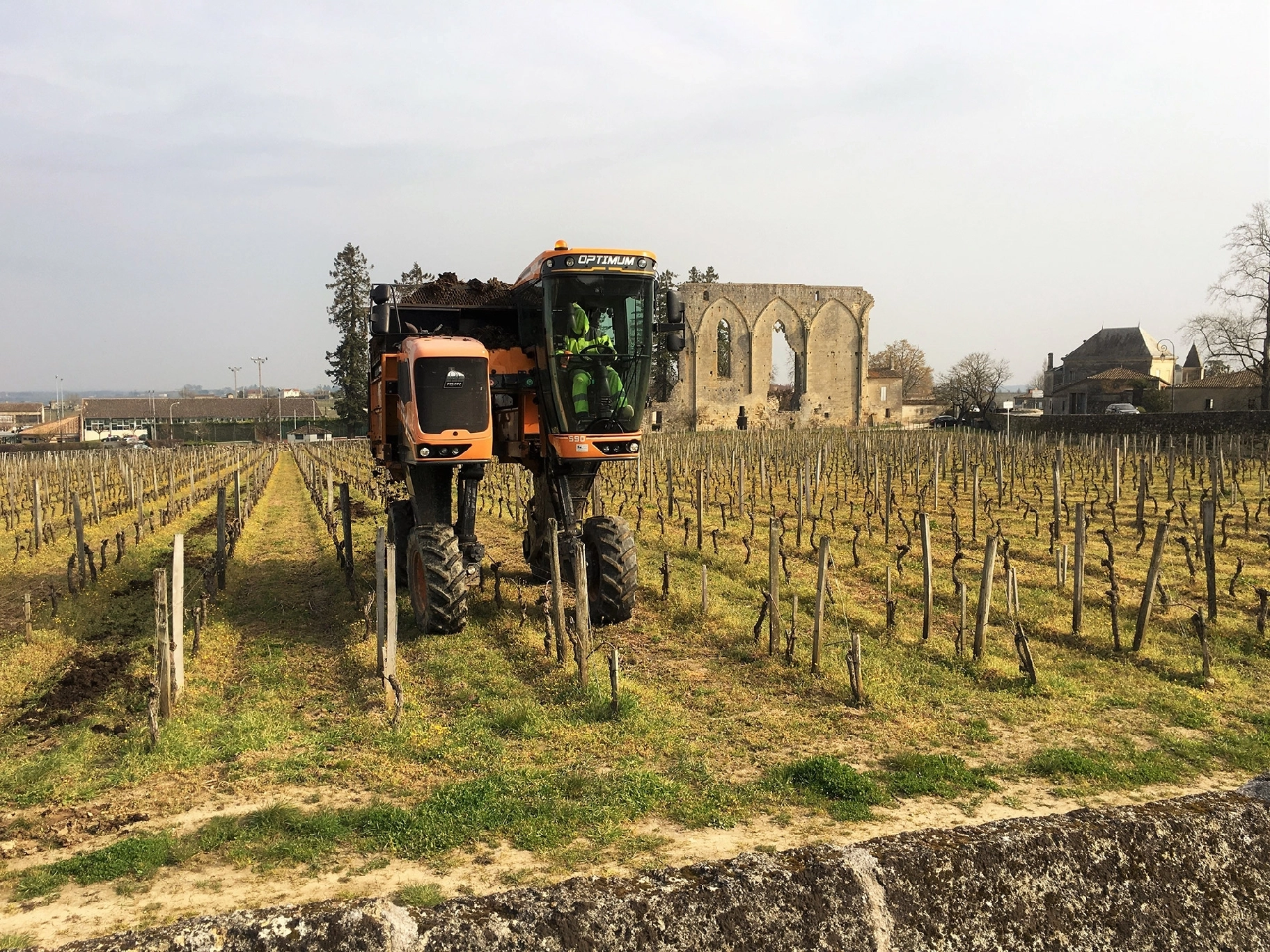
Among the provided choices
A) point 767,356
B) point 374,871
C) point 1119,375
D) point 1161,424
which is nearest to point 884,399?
point 767,356

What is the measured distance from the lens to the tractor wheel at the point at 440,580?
8438mm

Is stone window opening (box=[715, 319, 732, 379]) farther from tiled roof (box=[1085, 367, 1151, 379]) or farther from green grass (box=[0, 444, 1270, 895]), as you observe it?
green grass (box=[0, 444, 1270, 895])

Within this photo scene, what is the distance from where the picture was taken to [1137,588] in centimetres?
1111

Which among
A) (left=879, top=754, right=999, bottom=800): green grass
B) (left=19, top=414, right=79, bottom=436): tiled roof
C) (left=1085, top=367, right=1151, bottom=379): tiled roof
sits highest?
(left=1085, top=367, right=1151, bottom=379): tiled roof

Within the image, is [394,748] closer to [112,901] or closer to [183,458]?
[112,901]

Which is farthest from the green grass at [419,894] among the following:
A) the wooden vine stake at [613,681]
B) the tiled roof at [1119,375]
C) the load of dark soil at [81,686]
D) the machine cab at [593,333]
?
the tiled roof at [1119,375]

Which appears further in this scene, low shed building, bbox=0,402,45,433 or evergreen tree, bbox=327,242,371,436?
low shed building, bbox=0,402,45,433

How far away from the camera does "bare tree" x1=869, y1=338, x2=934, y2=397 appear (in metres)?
101

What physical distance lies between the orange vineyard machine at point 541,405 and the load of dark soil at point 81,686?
2.76 m

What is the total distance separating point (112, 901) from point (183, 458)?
38.1 metres

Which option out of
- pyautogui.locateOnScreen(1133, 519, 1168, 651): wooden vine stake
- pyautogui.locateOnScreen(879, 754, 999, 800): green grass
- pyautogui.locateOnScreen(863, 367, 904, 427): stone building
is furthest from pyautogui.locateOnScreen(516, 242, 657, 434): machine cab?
pyautogui.locateOnScreen(863, 367, 904, 427): stone building

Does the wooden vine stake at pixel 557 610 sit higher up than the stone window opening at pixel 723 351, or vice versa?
the stone window opening at pixel 723 351

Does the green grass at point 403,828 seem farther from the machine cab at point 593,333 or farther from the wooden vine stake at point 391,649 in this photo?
the machine cab at point 593,333

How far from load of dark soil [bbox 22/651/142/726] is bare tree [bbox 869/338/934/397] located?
9858 centimetres
